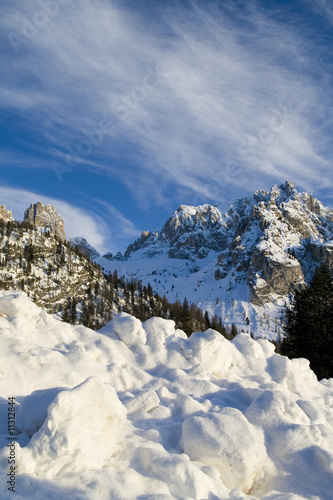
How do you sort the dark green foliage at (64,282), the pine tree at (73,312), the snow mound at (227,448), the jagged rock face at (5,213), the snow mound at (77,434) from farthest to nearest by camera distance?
the jagged rock face at (5,213) < the dark green foliage at (64,282) < the pine tree at (73,312) < the snow mound at (227,448) < the snow mound at (77,434)

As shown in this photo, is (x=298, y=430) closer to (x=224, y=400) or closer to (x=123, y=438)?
(x=224, y=400)

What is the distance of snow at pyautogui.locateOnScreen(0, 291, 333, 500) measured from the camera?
4.02 meters

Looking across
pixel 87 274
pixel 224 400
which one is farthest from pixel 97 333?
pixel 87 274

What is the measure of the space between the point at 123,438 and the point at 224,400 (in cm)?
265

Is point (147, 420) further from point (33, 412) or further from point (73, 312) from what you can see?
point (73, 312)

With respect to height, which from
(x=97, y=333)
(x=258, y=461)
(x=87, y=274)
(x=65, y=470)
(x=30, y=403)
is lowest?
(x=65, y=470)

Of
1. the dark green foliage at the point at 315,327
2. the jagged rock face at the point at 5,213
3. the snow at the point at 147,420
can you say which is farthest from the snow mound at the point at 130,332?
the jagged rock face at the point at 5,213

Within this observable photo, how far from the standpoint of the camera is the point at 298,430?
17.9ft

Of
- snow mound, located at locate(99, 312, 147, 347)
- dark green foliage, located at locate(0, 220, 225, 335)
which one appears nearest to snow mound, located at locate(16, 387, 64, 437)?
snow mound, located at locate(99, 312, 147, 347)

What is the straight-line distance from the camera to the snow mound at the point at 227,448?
470 centimetres

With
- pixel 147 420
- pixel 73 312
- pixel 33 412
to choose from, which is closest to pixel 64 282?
pixel 73 312

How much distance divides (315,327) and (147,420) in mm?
16700

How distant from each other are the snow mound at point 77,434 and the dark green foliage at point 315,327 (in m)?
16.2

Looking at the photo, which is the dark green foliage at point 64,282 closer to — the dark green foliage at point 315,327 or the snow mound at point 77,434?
the dark green foliage at point 315,327
